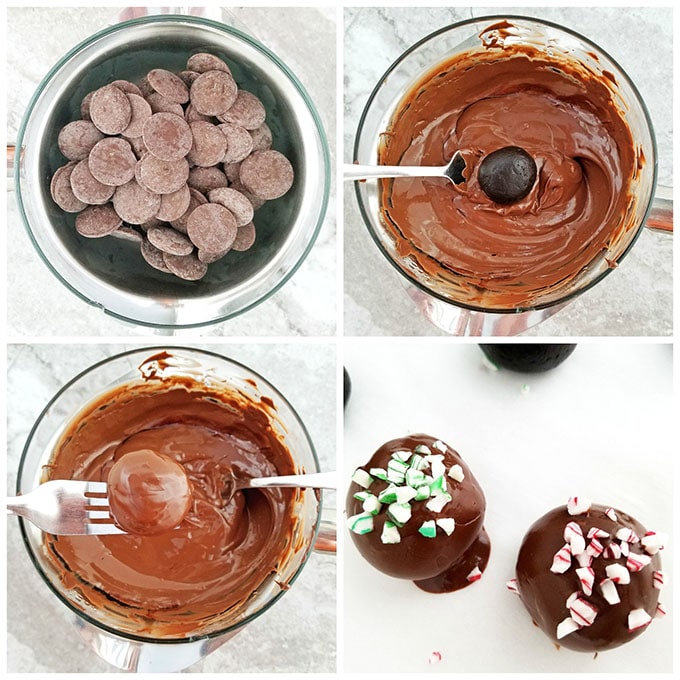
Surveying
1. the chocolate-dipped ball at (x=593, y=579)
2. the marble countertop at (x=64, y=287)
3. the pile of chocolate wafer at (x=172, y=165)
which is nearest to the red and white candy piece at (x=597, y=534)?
the chocolate-dipped ball at (x=593, y=579)

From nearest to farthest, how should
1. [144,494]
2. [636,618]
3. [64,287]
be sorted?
1. [144,494]
2. [636,618]
3. [64,287]

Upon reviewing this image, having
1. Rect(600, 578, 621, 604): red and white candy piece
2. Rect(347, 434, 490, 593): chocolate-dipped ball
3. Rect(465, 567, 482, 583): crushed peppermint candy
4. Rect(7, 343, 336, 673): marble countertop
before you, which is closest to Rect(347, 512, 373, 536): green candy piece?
Rect(347, 434, 490, 593): chocolate-dipped ball

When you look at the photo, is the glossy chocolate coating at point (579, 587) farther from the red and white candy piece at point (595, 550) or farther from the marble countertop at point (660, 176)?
the marble countertop at point (660, 176)

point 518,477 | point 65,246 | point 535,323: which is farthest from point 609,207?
point 65,246

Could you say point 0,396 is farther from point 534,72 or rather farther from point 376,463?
point 534,72

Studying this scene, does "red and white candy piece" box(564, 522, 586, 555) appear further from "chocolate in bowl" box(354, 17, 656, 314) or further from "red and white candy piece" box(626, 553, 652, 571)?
"chocolate in bowl" box(354, 17, 656, 314)

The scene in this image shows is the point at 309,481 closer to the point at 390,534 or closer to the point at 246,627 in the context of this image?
the point at 390,534

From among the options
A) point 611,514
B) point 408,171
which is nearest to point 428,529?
point 611,514
